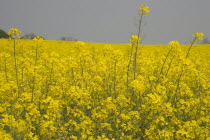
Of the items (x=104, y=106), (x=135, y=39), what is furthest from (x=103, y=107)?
(x=135, y=39)

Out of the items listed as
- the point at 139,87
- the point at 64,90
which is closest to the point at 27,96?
the point at 64,90

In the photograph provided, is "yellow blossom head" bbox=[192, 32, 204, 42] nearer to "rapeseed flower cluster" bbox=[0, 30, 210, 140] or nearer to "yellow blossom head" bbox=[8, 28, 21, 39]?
"rapeseed flower cluster" bbox=[0, 30, 210, 140]

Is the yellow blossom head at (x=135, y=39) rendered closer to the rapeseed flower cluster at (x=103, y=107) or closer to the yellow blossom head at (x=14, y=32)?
the rapeseed flower cluster at (x=103, y=107)

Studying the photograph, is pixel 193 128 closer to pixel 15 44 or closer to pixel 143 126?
pixel 143 126

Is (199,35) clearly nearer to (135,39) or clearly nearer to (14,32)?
(135,39)

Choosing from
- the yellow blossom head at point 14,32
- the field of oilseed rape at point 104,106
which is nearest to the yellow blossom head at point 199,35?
the field of oilseed rape at point 104,106

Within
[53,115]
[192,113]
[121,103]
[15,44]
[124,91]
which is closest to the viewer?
[53,115]

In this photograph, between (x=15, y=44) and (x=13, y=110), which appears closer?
(x=13, y=110)

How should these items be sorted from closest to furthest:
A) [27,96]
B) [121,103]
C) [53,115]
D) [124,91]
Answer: [53,115], [27,96], [121,103], [124,91]

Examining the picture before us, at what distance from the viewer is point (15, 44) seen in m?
5.32

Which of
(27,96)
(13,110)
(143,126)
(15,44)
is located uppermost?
(15,44)

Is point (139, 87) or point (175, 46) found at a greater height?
point (175, 46)

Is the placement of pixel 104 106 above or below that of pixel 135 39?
below

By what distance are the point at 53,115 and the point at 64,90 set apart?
1602mm
